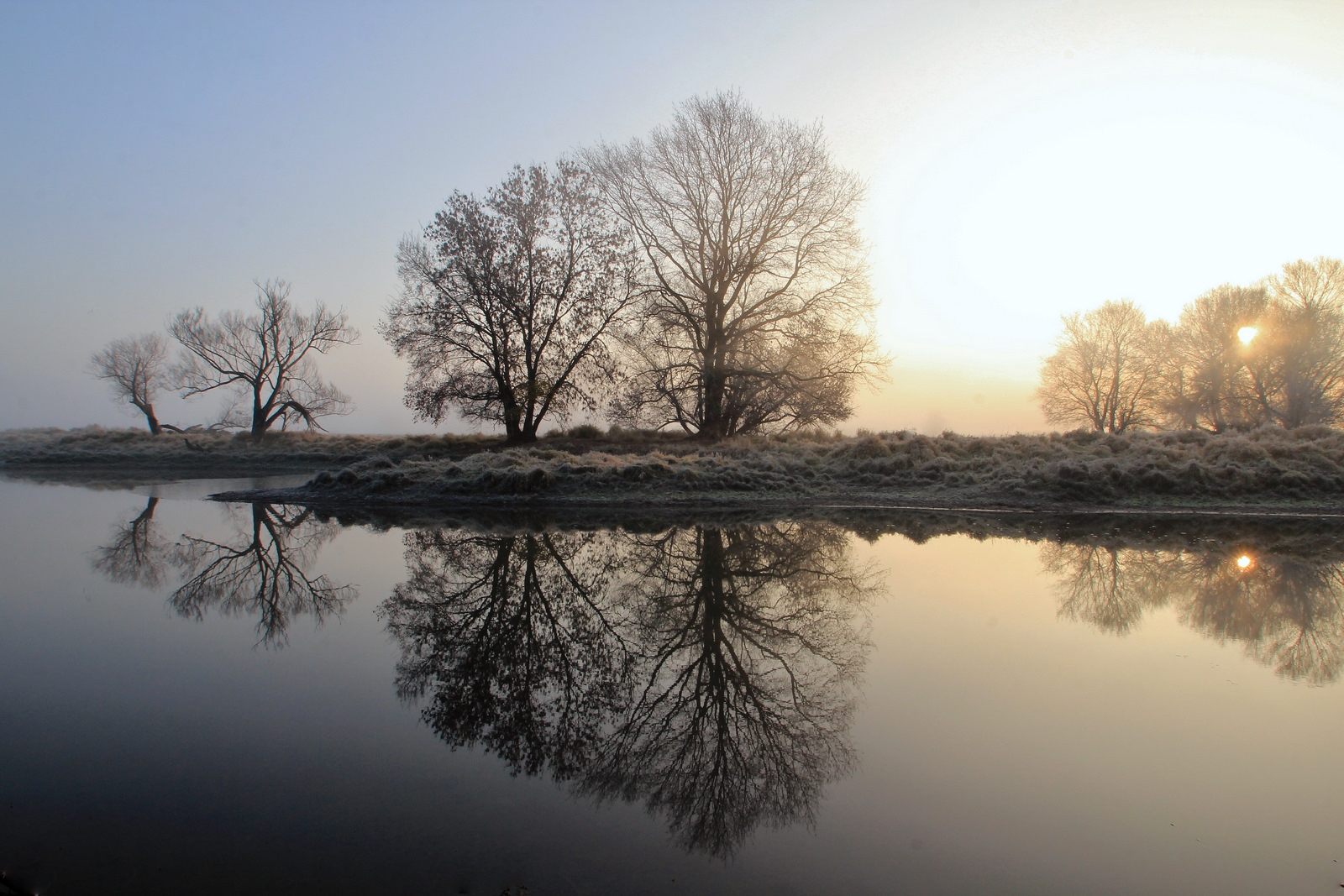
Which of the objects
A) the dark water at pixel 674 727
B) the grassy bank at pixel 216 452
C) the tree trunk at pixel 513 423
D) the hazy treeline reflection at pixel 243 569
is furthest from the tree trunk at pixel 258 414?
the dark water at pixel 674 727

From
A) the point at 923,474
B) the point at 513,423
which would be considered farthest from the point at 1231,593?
the point at 513,423

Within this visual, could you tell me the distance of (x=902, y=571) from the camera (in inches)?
355

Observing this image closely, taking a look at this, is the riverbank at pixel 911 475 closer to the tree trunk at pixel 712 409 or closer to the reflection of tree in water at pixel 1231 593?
the tree trunk at pixel 712 409

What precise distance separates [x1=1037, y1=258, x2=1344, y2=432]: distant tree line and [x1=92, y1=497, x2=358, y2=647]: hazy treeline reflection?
113 feet

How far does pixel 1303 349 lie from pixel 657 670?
137ft

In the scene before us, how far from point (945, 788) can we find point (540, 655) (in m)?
3.40

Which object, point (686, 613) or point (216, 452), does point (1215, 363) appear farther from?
point (216, 452)

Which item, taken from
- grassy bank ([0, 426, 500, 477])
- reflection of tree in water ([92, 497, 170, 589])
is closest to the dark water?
reflection of tree in water ([92, 497, 170, 589])

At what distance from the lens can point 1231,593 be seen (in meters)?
7.75

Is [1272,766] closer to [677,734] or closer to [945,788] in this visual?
[945,788]

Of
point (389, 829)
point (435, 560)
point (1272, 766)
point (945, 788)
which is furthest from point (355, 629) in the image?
point (1272, 766)

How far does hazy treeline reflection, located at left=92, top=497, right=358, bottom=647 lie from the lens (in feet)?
24.6

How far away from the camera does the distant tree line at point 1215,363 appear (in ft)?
107

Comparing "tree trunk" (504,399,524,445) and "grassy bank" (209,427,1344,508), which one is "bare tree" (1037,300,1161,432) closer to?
"grassy bank" (209,427,1344,508)
